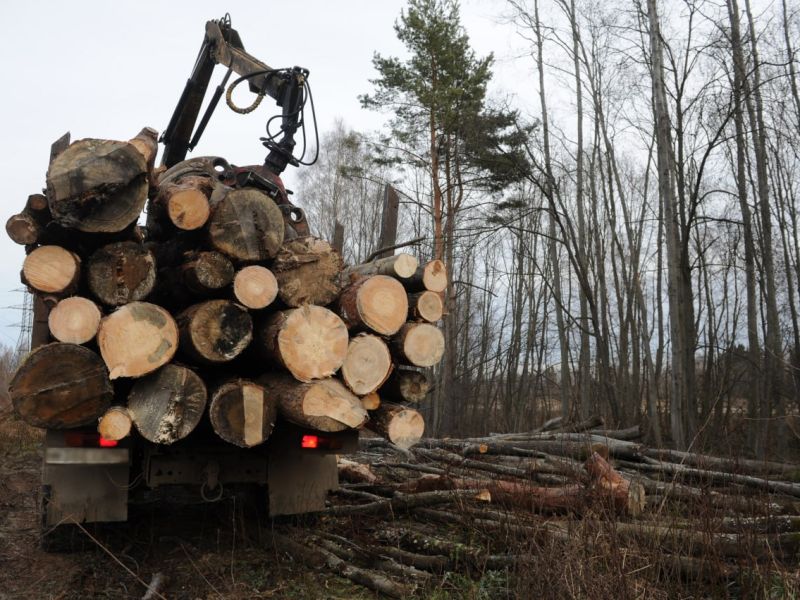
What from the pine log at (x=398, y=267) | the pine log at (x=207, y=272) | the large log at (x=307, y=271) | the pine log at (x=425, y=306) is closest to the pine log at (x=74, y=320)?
the pine log at (x=207, y=272)

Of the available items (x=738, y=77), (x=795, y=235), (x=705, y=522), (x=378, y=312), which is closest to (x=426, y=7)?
(x=738, y=77)

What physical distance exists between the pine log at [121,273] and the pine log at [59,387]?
1.26 feet

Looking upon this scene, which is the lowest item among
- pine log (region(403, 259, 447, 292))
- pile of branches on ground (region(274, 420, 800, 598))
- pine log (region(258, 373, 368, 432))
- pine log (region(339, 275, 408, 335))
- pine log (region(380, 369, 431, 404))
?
pile of branches on ground (region(274, 420, 800, 598))

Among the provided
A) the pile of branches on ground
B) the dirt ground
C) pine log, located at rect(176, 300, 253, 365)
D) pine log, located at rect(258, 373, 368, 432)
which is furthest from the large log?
the dirt ground

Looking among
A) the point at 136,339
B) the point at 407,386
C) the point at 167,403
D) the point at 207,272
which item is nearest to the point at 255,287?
the point at 207,272

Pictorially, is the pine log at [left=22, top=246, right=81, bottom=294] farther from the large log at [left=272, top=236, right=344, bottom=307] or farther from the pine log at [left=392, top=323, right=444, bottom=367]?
the pine log at [left=392, top=323, right=444, bottom=367]

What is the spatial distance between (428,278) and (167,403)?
2079 millimetres

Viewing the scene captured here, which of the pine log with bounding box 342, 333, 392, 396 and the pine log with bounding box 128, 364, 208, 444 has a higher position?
the pine log with bounding box 342, 333, 392, 396

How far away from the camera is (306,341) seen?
432 centimetres

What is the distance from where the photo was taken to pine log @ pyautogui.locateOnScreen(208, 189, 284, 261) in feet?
14.2

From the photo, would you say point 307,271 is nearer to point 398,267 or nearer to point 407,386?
point 398,267

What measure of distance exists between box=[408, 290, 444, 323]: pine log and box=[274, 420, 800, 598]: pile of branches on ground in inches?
41.2

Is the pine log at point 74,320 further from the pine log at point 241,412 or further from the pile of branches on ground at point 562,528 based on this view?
the pile of branches on ground at point 562,528

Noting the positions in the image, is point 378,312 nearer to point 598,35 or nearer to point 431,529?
point 431,529
